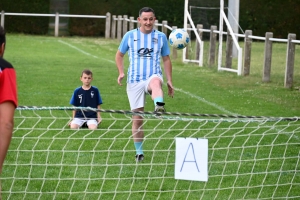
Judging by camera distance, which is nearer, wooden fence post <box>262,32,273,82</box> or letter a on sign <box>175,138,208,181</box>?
letter a on sign <box>175,138,208,181</box>

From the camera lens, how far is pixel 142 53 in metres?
9.05

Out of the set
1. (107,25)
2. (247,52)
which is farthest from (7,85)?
(107,25)

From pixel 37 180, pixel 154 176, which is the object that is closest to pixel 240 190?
pixel 154 176

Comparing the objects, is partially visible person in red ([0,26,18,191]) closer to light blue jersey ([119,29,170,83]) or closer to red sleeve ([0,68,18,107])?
red sleeve ([0,68,18,107])

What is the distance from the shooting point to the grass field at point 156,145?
24.7 feet

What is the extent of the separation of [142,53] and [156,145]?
1.22 meters

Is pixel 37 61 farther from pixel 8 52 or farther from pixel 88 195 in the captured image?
pixel 88 195

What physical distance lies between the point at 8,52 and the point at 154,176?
58.5ft

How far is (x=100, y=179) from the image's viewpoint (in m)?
7.92

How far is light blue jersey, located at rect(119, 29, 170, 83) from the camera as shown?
905 cm

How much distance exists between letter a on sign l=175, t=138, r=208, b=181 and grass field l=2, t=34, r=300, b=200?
0.33m

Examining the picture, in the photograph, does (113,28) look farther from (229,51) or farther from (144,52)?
(144,52)

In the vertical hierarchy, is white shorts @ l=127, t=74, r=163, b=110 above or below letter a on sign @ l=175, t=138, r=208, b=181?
above

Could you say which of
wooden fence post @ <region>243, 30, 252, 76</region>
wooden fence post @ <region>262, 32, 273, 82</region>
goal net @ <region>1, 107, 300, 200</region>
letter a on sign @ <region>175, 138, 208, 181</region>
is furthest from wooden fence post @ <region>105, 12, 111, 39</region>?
letter a on sign @ <region>175, 138, 208, 181</region>
